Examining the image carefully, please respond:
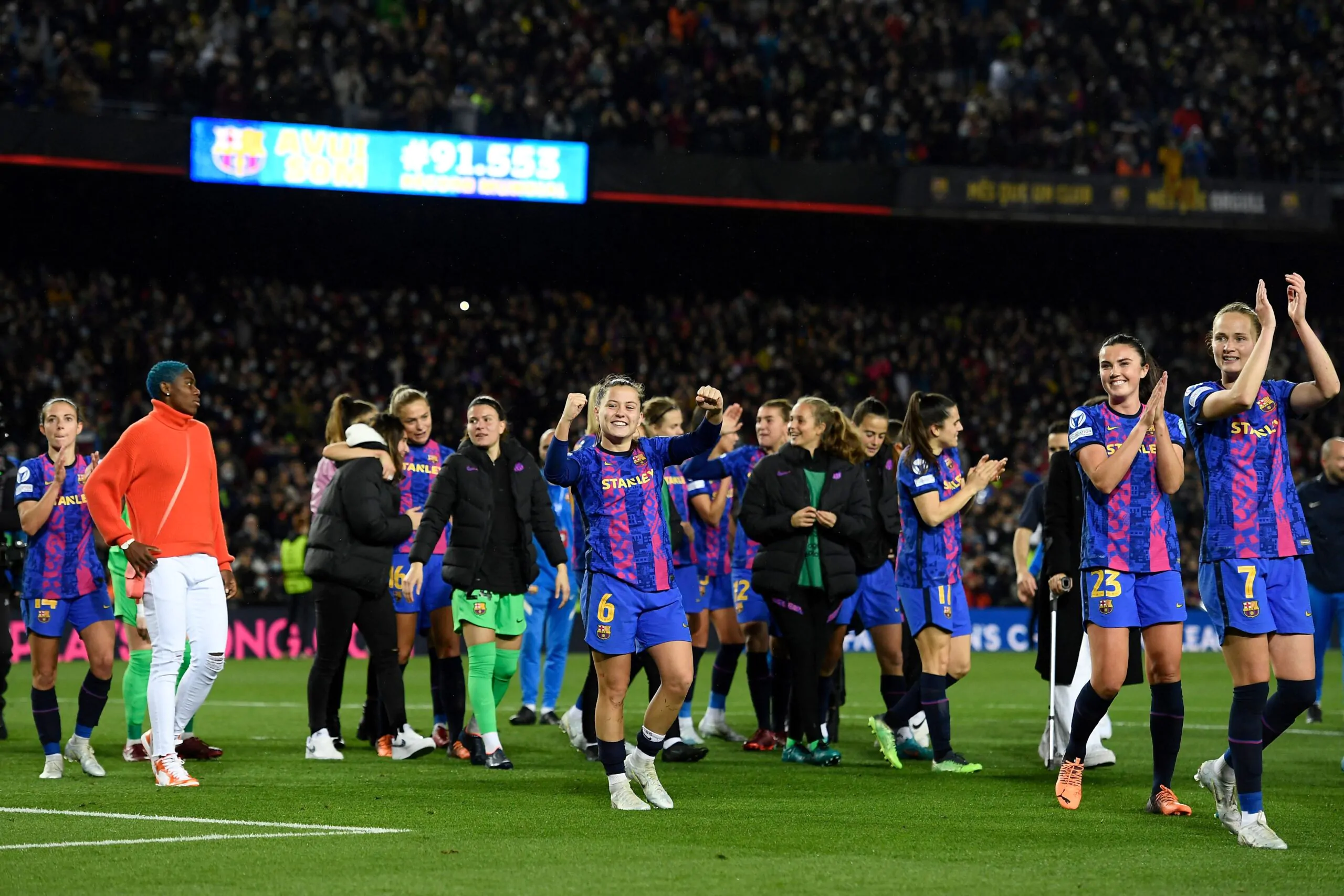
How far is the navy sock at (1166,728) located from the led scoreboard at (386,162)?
2006 cm

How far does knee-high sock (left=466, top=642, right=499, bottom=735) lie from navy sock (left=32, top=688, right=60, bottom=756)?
2317mm

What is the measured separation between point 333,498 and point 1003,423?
72.6ft

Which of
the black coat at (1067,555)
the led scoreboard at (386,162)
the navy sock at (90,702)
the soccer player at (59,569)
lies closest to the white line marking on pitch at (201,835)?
the navy sock at (90,702)

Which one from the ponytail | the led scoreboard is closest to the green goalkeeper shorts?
the ponytail

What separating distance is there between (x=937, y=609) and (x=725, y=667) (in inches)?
98.7

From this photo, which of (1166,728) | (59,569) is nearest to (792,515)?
(1166,728)

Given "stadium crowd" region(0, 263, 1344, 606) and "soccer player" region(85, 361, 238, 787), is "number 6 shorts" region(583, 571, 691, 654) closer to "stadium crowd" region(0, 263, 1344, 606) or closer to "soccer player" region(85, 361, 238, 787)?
"soccer player" region(85, 361, 238, 787)

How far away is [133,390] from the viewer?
26.3 metres

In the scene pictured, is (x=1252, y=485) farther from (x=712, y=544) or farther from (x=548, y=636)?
(x=548, y=636)

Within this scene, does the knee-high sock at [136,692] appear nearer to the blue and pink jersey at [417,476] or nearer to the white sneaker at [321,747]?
the white sneaker at [321,747]

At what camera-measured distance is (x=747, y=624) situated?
11.2 meters

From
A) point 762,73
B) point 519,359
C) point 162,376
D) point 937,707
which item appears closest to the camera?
point 162,376

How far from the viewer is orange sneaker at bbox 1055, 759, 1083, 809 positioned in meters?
7.75

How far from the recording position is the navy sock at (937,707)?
9359mm
